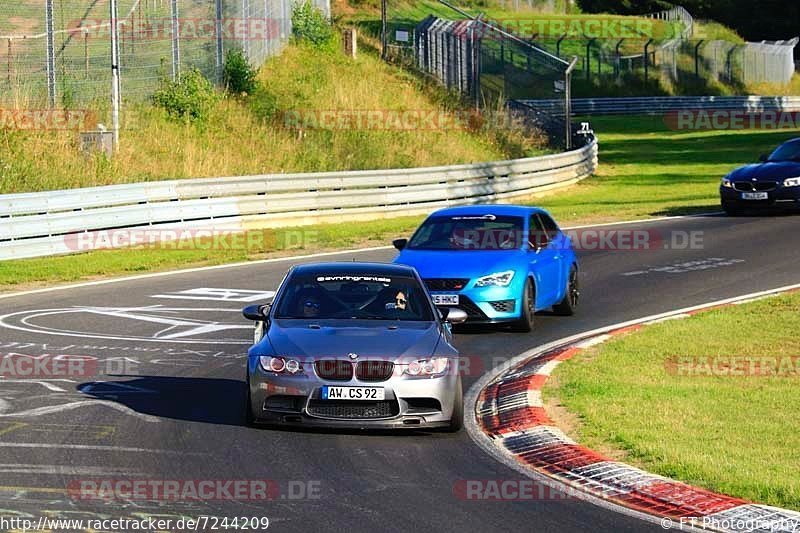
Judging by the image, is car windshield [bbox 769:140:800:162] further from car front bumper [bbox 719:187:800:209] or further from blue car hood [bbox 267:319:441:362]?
blue car hood [bbox 267:319:441:362]

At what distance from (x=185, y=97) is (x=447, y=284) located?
65.6 ft

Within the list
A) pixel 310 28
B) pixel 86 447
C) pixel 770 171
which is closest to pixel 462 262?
pixel 86 447

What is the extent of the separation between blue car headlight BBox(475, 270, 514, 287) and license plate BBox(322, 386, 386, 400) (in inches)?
223

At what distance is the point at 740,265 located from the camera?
2245cm

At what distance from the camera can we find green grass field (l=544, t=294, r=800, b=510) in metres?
9.22

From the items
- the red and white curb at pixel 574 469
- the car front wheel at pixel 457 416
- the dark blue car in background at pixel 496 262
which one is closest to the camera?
the red and white curb at pixel 574 469

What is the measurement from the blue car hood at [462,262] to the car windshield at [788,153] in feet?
48.9

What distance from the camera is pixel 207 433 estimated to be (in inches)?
415

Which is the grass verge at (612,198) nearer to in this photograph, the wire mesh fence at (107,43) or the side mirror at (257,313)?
the wire mesh fence at (107,43)

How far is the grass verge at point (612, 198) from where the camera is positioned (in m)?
22.4

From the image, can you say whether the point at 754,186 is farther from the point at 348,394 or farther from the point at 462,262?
the point at 348,394

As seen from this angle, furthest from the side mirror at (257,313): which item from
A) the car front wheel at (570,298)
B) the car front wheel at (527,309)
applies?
the car front wheel at (570,298)

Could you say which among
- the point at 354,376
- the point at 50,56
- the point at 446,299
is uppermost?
the point at 50,56

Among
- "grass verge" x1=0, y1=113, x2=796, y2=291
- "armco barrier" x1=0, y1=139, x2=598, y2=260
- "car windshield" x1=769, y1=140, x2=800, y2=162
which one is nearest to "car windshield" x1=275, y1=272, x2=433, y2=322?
"grass verge" x1=0, y1=113, x2=796, y2=291
